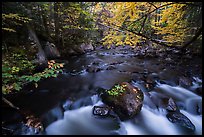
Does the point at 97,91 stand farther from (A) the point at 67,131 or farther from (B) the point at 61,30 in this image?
(B) the point at 61,30

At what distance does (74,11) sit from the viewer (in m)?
11.7

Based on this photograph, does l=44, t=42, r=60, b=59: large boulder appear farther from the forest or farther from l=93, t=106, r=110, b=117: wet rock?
l=93, t=106, r=110, b=117: wet rock

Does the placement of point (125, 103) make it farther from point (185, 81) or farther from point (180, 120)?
point (185, 81)

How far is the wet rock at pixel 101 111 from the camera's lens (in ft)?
16.8

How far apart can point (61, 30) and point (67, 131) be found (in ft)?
31.4

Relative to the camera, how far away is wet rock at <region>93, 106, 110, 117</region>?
201 inches

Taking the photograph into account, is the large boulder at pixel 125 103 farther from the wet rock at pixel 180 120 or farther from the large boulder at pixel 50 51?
the large boulder at pixel 50 51

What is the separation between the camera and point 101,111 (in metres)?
5.27

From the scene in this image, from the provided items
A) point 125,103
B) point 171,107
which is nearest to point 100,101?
point 125,103

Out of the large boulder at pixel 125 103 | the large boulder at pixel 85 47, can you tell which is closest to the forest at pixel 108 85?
the large boulder at pixel 125 103

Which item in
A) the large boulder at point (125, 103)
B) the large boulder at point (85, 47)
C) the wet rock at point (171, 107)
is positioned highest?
the large boulder at point (125, 103)

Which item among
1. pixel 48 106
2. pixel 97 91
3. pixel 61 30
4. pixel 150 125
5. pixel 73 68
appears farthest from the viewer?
pixel 61 30

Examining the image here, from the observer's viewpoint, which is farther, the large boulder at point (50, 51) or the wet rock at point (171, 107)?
the large boulder at point (50, 51)

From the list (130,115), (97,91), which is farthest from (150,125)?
(97,91)
